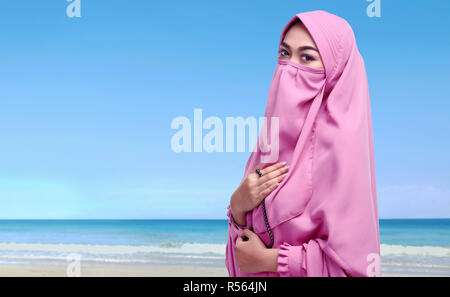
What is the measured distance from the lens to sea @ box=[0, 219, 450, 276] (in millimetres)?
9297

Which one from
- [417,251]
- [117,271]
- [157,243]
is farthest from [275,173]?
[157,243]

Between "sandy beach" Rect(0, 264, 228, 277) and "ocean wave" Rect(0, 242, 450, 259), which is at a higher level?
"ocean wave" Rect(0, 242, 450, 259)

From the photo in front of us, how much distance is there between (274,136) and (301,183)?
0.21 meters

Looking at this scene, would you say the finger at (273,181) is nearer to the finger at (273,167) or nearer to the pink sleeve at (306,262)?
the finger at (273,167)

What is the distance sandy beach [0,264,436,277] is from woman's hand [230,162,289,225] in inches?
227

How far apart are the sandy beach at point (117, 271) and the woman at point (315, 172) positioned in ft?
19.2

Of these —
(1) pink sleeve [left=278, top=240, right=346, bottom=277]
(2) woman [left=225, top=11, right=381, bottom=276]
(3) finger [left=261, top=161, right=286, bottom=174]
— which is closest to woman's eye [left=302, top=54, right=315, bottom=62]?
(2) woman [left=225, top=11, right=381, bottom=276]

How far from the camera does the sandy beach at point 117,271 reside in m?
7.52

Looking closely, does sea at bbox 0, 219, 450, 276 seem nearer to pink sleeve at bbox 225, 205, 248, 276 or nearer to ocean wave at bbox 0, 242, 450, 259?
ocean wave at bbox 0, 242, 450, 259

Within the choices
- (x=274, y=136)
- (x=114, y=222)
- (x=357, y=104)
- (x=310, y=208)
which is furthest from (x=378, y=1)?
(x=114, y=222)

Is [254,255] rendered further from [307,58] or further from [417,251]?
[417,251]
